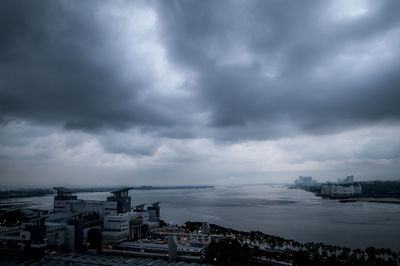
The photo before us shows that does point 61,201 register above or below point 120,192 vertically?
below

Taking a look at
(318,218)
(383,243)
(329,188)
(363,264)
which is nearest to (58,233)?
(363,264)

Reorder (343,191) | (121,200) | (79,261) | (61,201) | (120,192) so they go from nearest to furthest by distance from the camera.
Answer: (79,261), (121,200), (120,192), (61,201), (343,191)

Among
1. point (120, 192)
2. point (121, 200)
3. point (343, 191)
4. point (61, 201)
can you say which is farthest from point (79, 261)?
point (343, 191)

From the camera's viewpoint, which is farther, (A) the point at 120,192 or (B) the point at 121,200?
(A) the point at 120,192

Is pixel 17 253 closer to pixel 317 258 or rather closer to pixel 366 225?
pixel 317 258

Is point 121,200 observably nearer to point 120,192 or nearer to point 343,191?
point 120,192

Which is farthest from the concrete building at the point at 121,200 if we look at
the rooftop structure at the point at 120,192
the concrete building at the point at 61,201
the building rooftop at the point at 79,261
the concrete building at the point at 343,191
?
the concrete building at the point at 343,191

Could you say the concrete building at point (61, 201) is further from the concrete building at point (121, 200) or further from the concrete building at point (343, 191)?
the concrete building at point (343, 191)

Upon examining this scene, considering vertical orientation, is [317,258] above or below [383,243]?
above

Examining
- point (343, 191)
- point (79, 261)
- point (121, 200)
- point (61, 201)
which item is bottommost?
point (343, 191)

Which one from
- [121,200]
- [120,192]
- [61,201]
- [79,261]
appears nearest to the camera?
[79,261]

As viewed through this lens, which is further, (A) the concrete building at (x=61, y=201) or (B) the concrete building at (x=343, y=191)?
(B) the concrete building at (x=343, y=191)
